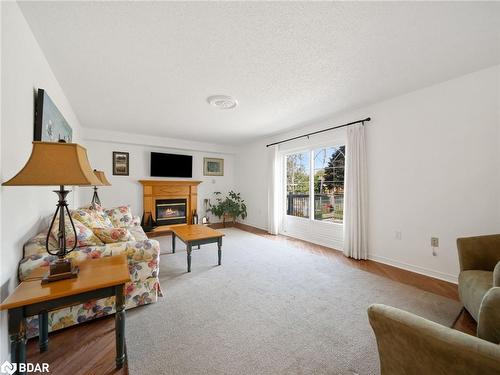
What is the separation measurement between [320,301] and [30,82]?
10.9ft

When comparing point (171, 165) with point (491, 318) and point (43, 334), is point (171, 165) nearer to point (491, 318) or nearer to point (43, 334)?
point (43, 334)

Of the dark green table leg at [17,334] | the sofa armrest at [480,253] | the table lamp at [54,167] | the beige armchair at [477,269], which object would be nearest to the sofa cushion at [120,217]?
the dark green table leg at [17,334]

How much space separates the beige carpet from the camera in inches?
56.9

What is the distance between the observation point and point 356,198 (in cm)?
346

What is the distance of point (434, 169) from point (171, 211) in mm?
5582

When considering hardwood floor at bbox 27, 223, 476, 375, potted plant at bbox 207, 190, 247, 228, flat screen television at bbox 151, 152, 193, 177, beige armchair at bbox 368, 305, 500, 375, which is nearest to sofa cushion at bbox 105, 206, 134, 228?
flat screen television at bbox 151, 152, 193, 177

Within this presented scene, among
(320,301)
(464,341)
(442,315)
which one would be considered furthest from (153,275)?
(442,315)

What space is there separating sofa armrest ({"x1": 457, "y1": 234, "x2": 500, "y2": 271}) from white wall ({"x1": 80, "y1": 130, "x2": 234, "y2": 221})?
5569mm

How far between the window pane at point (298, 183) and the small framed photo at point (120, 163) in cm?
402

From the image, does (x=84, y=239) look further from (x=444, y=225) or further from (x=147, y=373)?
(x=444, y=225)

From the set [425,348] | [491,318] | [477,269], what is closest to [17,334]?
[425,348]

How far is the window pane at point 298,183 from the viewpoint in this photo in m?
4.71

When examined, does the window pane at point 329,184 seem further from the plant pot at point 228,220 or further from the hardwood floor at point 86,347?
the plant pot at point 228,220

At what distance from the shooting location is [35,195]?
1.90m
